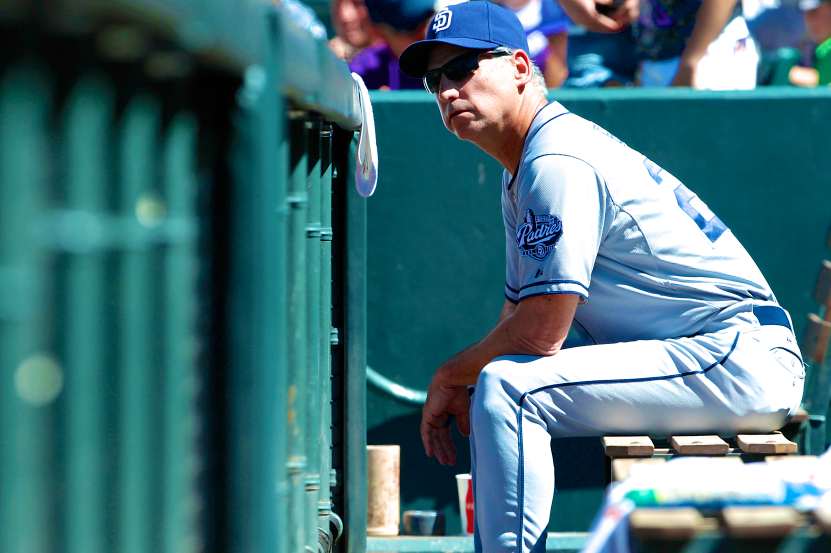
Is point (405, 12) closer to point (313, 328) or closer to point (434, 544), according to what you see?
point (434, 544)

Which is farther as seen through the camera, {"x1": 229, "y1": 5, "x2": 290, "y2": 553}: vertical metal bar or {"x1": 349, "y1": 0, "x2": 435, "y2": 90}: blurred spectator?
{"x1": 349, "y1": 0, "x2": 435, "y2": 90}: blurred spectator

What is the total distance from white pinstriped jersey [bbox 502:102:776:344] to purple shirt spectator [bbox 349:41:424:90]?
1.77 metres

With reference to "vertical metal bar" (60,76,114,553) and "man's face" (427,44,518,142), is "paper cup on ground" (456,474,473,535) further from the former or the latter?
"vertical metal bar" (60,76,114,553)

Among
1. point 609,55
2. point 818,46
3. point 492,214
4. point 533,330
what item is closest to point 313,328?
point 533,330

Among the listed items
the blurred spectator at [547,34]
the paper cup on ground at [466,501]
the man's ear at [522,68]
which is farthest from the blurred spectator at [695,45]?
the paper cup on ground at [466,501]

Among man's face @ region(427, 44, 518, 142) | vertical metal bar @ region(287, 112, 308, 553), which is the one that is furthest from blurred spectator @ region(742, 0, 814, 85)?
vertical metal bar @ region(287, 112, 308, 553)

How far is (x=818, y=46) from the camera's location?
15.4 feet

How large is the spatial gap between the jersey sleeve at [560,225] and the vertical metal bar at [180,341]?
1218 mm

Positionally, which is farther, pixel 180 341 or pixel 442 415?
pixel 442 415

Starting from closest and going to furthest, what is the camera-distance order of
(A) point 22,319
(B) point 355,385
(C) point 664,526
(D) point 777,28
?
(A) point 22,319
(C) point 664,526
(B) point 355,385
(D) point 777,28

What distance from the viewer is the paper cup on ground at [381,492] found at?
10.9ft

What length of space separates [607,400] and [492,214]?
166 centimetres

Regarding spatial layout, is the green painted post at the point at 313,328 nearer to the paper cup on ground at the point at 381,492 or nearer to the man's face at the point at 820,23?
the paper cup on ground at the point at 381,492

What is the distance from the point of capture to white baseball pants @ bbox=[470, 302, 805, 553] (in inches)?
78.9
